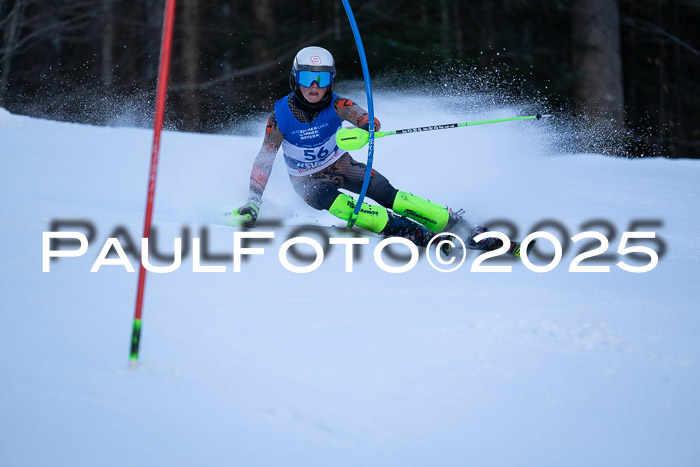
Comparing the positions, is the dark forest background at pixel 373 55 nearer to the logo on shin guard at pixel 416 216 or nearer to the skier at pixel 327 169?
the skier at pixel 327 169

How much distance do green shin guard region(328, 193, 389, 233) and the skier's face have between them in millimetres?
681

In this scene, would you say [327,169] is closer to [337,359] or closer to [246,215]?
[246,215]

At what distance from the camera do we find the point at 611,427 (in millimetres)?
2723

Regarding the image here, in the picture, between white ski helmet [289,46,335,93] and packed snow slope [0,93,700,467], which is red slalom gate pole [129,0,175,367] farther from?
white ski helmet [289,46,335,93]

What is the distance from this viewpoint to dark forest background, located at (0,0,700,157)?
45.1ft

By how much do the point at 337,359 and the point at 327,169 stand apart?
8.35 ft

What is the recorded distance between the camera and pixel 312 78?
4.96 meters

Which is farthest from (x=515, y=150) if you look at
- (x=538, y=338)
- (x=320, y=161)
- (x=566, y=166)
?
(x=538, y=338)

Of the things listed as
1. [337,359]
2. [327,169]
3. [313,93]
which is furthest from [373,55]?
[337,359]

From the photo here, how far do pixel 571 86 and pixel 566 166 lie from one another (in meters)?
7.32

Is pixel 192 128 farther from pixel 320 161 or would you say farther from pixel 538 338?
pixel 538 338

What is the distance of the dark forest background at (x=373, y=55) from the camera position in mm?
13734

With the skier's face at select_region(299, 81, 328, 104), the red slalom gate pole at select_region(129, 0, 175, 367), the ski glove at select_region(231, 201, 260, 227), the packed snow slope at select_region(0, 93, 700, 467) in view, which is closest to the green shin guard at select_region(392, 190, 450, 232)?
the packed snow slope at select_region(0, 93, 700, 467)

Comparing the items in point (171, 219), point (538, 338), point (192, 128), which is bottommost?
point (538, 338)
